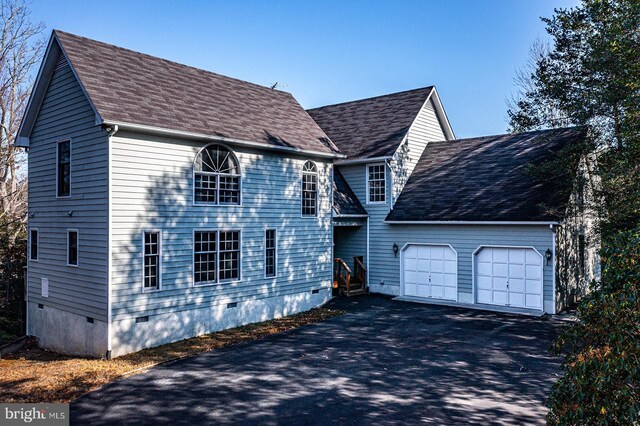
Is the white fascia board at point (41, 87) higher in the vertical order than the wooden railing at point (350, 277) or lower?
higher

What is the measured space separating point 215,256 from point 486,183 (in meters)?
12.1

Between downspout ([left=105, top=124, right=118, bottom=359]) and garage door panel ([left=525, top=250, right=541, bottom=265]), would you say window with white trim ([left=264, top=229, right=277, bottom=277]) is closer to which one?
downspout ([left=105, top=124, right=118, bottom=359])

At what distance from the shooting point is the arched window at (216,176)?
1455cm

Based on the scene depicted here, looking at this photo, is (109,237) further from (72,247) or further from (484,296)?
(484,296)

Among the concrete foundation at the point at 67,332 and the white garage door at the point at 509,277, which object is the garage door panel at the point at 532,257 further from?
the concrete foundation at the point at 67,332

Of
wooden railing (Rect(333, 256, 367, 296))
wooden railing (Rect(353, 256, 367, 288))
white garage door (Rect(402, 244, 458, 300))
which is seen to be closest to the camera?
white garage door (Rect(402, 244, 458, 300))

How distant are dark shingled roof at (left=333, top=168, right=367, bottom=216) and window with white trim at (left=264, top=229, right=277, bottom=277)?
400cm

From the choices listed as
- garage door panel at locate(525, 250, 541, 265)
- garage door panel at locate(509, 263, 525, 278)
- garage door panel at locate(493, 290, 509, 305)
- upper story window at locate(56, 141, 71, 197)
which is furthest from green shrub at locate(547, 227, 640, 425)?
upper story window at locate(56, 141, 71, 197)

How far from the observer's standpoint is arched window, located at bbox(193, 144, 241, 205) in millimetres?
14555

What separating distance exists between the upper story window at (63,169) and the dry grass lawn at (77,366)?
5.12 m

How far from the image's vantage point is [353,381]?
1010cm

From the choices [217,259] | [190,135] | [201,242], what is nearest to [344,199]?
[217,259]

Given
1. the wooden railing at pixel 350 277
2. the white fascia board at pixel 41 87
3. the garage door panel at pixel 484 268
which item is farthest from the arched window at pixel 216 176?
the garage door panel at pixel 484 268

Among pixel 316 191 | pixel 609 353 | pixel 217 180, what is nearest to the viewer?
pixel 609 353
